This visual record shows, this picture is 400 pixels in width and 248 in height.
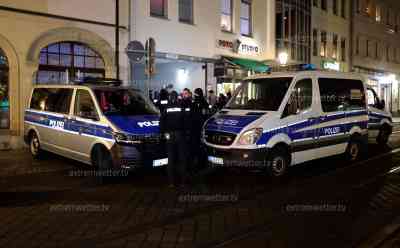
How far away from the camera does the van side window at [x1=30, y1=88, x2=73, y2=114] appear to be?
33.9 feet

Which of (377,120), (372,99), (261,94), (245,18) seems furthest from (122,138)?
(245,18)

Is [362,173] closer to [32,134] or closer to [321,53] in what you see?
[32,134]

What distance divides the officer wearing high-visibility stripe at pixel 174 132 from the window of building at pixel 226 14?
44.9 feet

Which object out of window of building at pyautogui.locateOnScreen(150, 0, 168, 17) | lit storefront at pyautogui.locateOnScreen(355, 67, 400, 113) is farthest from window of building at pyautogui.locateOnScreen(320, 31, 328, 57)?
window of building at pyautogui.locateOnScreen(150, 0, 168, 17)

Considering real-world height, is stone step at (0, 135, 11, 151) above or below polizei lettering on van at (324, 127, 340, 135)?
below

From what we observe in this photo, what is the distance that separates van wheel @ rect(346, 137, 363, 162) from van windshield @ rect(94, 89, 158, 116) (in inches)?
Result: 198

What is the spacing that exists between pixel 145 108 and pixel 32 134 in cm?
378

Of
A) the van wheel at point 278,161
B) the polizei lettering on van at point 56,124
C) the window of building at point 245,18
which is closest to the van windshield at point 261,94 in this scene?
the van wheel at point 278,161

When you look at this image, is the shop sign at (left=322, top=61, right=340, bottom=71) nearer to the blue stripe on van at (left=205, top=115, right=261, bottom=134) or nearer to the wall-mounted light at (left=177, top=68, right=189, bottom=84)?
the wall-mounted light at (left=177, top=68, right=189, bottom=84)

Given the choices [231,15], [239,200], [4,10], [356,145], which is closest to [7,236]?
[239,200]

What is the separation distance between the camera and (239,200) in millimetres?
7742

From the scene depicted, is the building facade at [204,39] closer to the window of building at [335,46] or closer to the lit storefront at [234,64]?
the lit storefront at [234,64]

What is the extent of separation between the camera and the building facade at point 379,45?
3556cm

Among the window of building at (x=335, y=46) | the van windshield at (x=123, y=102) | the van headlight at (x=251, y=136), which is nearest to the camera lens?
the van headlight at (x=251, y=136)
